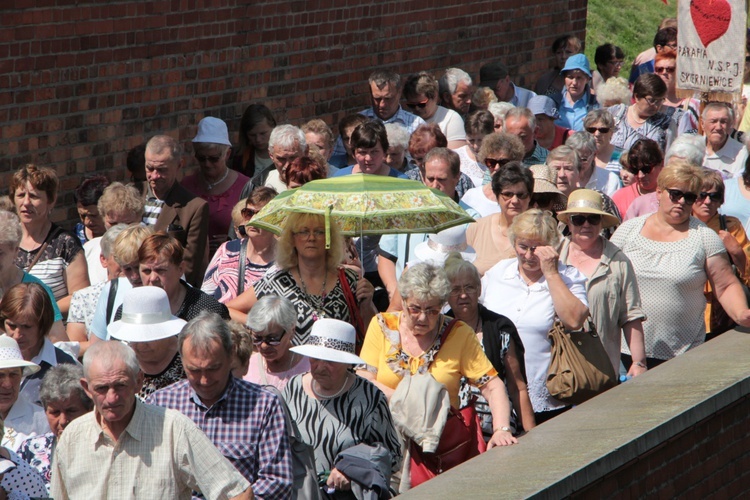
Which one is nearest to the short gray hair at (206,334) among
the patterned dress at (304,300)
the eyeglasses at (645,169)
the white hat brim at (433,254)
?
the patterned dress at (304,300)

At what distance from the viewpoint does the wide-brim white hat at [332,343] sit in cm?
605

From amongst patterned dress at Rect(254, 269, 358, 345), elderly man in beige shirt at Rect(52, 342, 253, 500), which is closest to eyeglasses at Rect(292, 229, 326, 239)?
patterned dress at Rect(254, 269, 358, 345)

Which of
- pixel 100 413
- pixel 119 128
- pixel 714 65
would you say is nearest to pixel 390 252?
pixel 119 128

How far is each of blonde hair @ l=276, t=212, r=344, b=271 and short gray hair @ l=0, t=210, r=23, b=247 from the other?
138cm

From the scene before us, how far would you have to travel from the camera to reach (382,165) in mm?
9484

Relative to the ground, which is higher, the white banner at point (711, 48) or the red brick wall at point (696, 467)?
the white banner at point (711, 48)

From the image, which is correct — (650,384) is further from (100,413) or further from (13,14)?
(13,14)

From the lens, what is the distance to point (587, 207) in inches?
309

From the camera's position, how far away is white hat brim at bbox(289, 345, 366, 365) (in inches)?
237

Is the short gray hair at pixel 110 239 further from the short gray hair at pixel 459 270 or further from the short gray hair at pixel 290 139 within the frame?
the short gray hair at pixel 459 270

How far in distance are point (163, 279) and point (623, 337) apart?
2.86 metres

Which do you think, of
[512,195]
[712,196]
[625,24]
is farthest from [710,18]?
[625,24]

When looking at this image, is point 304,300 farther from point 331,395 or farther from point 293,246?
point 331,395

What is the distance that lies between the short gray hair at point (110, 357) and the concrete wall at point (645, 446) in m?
1.24
